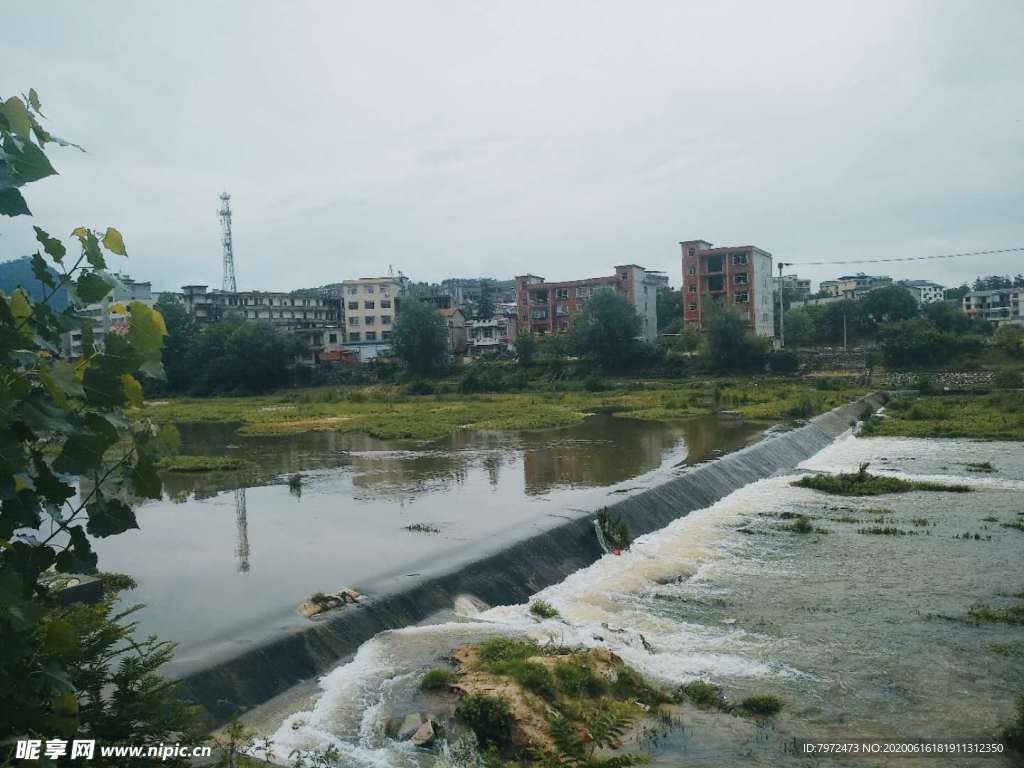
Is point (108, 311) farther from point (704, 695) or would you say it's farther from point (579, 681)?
point (704, 695)

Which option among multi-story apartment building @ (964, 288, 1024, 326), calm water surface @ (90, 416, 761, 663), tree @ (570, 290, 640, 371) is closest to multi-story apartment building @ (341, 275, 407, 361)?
tree @ (570, 290, 640, 371)

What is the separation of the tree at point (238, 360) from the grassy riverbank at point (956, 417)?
44.0m

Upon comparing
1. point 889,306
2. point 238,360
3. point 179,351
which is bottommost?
point 238,360

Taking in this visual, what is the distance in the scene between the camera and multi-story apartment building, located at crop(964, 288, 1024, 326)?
82812mm

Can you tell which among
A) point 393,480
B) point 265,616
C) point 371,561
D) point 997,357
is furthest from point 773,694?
point 997,357

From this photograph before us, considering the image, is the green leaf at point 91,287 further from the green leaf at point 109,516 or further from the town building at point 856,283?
the town building at point 856,283

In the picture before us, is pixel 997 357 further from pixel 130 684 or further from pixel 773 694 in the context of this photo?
pixel 130 684

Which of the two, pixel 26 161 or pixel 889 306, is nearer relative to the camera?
pixel 26 161

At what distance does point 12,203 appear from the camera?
2.58 metres

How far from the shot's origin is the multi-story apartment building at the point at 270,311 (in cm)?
7438

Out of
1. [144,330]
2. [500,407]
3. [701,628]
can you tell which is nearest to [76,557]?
[144,330]

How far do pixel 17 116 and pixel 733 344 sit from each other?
5150cm

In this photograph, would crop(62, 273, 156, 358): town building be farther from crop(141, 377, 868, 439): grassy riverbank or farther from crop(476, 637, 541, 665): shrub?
crop(141, 377, 868, 439): grassy riverbank

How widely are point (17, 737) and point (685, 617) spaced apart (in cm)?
770
